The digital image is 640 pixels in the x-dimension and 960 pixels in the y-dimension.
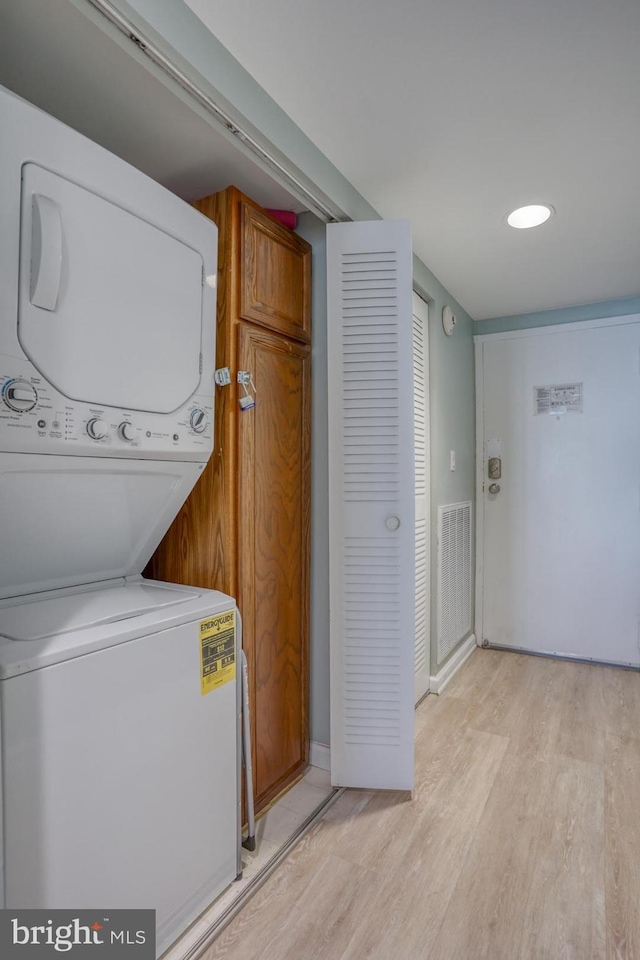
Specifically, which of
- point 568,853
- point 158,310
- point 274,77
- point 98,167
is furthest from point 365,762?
point 274,77

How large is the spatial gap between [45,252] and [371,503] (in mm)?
1228

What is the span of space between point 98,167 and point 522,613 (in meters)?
3.23

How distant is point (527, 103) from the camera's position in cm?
146

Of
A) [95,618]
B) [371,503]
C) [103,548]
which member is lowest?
[95,618]

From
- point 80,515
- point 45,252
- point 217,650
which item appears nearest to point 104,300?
point 45,252

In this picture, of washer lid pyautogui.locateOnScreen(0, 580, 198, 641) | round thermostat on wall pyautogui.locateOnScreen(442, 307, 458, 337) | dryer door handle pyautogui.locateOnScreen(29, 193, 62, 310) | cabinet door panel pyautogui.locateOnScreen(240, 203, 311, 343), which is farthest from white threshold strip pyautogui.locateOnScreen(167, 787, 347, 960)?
round thermostat on wall pyautogui.locateOnScreen(442, 307, 458, 337)

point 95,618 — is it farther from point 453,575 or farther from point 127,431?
point 453,575

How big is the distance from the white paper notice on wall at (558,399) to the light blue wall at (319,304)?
421 mm

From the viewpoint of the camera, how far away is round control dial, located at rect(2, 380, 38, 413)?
3.21 feet

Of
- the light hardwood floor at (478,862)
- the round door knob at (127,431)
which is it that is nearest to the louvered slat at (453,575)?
the light hardwood floor at (478,862)

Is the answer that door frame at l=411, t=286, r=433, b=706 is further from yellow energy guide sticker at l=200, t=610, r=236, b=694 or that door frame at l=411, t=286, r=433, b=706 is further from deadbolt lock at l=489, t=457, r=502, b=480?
yellow energy guide sticker at l=200, t=610, r=236, b=694

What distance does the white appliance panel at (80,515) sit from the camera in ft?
3.66

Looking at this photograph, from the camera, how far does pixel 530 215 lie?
209cm

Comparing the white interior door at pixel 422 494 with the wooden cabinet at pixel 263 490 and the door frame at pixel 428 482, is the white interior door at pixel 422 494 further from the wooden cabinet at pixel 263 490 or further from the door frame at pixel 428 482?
the wooden cabinet at pixel 263 490
